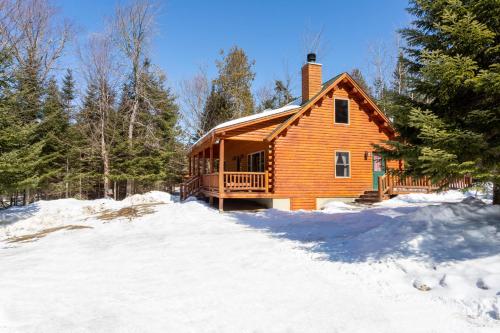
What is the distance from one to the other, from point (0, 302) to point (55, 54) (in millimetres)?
25093

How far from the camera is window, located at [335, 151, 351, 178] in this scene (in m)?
16.0

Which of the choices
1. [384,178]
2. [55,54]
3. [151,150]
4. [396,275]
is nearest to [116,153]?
[151,150]

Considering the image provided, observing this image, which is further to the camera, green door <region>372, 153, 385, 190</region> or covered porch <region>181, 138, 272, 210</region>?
green door <region>372, 153, 385, 190</region>

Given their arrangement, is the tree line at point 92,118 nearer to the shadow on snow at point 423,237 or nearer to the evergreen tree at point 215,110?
the evergreen tree at point 215,110

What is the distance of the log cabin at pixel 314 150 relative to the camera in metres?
14.8

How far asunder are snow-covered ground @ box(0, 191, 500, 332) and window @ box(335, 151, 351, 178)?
6717 millimetres

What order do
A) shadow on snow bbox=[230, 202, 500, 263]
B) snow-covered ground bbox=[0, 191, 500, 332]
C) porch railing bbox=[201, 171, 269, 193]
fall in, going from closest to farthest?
snow-covered ground bbox=[0, 191, 500, 332], shadow on snow bbox=[230, 202, 500, 263], porch railing bbox=[201, 171, 269, 193]

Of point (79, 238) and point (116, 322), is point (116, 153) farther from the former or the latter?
point (116, 322)

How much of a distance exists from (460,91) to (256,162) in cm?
1289

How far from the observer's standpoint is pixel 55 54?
79.9ft

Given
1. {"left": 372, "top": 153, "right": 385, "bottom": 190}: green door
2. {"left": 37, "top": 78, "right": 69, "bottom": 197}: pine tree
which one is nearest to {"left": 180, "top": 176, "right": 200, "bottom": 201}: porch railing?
{"left": 37, "top": 78, "right": 69, "bottom": 197}: pine tree

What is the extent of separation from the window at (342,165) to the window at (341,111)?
66.0 inches

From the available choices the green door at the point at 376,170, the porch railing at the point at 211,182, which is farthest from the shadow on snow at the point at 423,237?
the green door at the point at 376,170

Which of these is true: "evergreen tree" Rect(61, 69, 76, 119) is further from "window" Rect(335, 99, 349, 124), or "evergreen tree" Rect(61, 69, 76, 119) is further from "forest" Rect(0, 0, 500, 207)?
"window" Rect(335, 99, 349, 124)
